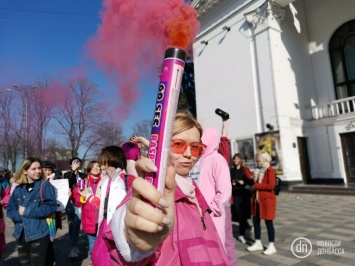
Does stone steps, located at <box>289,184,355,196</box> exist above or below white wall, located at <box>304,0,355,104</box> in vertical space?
below

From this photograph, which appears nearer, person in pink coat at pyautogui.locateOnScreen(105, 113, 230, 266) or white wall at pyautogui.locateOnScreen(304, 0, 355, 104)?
person in pink coat at pyautogui.locateOnScreen(105, 113, 230, 266)

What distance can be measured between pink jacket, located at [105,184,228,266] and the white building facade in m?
13.4

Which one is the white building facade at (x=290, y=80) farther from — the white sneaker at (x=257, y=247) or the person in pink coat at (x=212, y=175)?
the person in pink coat at (x=212, y=175)

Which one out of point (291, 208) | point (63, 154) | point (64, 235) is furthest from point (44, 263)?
point (63, 154)

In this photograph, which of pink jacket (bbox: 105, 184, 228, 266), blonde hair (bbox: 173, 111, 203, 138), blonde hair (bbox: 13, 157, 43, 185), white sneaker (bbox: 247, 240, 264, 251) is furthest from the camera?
white sneaker (bbox: 247, 240, 264, 251)

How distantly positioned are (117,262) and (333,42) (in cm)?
1834

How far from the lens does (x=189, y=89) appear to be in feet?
73.3

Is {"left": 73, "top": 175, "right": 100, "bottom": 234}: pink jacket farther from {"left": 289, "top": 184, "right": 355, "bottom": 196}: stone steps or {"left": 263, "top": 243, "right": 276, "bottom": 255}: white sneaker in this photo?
{"left": 289, "top": 184, "right": 355, "bottom": 196}: stone steps

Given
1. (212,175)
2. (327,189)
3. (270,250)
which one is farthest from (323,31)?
(212,175)

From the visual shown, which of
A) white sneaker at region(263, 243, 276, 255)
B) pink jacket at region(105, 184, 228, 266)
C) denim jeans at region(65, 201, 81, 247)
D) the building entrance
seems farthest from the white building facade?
pink jacket at region(105, 184, 228, 266)

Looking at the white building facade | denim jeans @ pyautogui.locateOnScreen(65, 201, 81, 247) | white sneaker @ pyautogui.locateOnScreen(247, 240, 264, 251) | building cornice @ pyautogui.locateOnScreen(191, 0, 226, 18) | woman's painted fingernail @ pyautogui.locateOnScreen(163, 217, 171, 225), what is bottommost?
white sneaker @ pyautogui.locateOnScreen(247, 240, 264, 251)

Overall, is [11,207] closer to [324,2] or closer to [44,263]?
[44,263]

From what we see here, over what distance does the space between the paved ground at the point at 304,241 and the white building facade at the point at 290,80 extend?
16.9 ft

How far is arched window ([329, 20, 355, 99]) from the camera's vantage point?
48.8 ft
